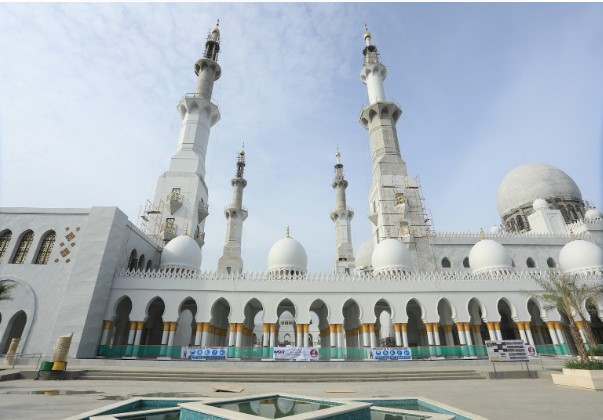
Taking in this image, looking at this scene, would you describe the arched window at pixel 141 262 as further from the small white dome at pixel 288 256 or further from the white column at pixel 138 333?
the small white dome at pixel 288 256

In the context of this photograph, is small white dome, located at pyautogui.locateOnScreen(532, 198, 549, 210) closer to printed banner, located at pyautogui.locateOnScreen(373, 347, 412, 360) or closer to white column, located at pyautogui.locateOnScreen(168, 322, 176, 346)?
printed banner, located at pyautogui.locateOnScreen(373, 347, 412, 360)

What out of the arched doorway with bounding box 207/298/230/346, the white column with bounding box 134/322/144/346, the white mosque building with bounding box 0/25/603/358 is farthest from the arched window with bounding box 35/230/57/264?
the arched doorway with bounding box 207/298/230/346

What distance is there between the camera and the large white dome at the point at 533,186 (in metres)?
40.6

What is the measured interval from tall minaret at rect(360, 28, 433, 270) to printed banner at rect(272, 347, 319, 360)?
16023 millimetres

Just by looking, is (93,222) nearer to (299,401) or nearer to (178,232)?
(178,232)

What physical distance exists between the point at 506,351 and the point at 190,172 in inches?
1167

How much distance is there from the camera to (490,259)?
89.0ft

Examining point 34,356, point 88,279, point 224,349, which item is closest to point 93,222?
point 88,279

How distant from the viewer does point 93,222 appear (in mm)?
22125

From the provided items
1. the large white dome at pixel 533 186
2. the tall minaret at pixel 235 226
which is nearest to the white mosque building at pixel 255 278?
the large white dome at pixel 533 186

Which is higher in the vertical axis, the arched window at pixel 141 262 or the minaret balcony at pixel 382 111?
the minaret balcony at pixel 382 111

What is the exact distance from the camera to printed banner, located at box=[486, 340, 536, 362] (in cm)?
A: 1518

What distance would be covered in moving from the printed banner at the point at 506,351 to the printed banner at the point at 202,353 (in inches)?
563

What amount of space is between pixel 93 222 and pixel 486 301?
29046 millimetres
